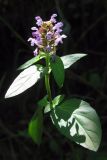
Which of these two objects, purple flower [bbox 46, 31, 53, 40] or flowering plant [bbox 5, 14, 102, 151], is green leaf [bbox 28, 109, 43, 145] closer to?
flowering plant [bbox 5, 14, 102, 151]

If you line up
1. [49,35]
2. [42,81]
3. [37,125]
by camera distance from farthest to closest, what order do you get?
[42,81] < [37,125] < [49,35]

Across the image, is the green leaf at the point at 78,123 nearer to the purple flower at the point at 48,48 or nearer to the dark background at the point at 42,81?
the purple flower at the point at 48,48

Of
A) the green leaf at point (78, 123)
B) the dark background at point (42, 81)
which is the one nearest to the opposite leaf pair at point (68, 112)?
the green leaf at point (78, 123)

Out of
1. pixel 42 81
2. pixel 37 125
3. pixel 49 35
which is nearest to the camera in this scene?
pixel 49 35

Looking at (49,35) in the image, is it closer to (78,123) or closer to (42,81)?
(78,123)

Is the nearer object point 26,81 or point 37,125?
point 26,81

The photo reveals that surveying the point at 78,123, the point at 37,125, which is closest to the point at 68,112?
the point at 78,123

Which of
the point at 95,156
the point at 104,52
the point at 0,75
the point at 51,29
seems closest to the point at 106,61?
the point at 104,52
